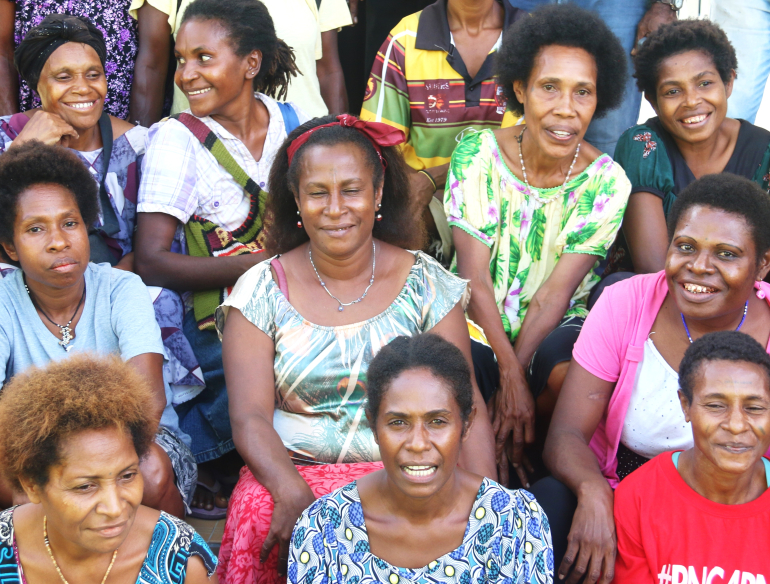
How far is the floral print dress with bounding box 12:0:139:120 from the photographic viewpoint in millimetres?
3953

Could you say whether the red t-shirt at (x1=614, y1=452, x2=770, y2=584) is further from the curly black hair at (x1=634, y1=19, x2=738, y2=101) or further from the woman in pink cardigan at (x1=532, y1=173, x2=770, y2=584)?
the curly black hair at (x1=634, y1=19, x2=738, y2=101)

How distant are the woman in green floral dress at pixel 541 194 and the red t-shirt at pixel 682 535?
1.05 meters

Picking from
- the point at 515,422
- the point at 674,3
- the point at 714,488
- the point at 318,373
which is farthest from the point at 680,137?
the point at 318,373

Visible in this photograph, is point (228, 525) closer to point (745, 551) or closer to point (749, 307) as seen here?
point (745, 551)

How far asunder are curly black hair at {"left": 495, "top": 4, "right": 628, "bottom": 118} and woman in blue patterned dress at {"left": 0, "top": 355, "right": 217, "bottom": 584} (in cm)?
222

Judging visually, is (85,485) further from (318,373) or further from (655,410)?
(655,410)

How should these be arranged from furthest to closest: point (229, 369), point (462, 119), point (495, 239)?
point (462, 119) < point (495, 239) < point (229, 369)

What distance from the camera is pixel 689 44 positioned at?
372 centimetres

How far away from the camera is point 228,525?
2.69m

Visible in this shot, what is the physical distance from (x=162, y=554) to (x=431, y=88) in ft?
9.10

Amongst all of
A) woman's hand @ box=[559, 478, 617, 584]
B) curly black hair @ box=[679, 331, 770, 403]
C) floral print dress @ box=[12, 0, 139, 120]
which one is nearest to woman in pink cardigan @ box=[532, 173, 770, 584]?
woman's hand @ box=[559, 478, 617, 584]

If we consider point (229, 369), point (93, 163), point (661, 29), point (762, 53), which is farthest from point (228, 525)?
point (762, 53)

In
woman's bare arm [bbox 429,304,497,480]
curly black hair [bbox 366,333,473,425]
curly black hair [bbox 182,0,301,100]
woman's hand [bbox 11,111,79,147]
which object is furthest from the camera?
curly black hair [bbox 182,0,301,100]

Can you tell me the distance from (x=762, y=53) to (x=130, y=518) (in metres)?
3.97
